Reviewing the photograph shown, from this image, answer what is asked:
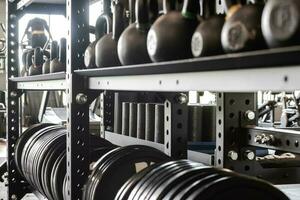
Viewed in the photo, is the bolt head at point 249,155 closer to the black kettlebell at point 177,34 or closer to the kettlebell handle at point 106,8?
the kettlebell handle at point 106,8

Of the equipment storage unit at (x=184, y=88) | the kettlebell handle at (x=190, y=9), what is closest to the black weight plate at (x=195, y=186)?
the equipment storage unit at (x=184, y=88)

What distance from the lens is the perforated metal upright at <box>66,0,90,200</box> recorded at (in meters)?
1.80

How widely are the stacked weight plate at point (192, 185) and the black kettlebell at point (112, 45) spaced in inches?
15.4

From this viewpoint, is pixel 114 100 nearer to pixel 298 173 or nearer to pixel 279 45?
pixel 298 173

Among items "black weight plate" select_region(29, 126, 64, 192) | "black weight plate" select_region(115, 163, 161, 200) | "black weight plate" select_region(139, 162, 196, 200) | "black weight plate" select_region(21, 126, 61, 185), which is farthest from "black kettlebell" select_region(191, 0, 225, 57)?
"black weight plate" select_region(21, 126, 61, 185)

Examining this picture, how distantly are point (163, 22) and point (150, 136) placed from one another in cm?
148

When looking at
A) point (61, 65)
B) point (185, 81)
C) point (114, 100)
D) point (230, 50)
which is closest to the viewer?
point (230, 50)

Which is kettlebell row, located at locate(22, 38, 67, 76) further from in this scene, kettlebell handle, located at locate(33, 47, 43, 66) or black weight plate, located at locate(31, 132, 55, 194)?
black weight plate, located at locate(31, 132, 55, 194)

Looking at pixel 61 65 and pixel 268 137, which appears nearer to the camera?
pixel 268 137

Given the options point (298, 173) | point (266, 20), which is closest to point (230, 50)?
point (266, 20)

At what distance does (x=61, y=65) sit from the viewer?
7.54 feet

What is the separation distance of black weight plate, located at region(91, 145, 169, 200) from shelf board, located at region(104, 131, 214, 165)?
172 millimetres

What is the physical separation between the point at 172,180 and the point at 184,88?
0.47 m

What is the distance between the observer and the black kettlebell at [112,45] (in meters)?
1.51
